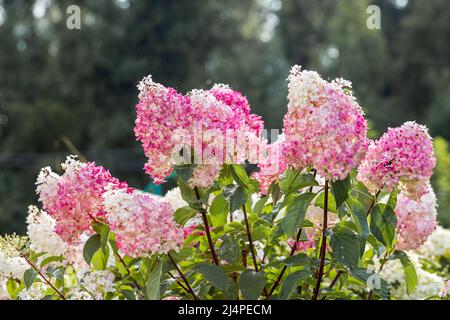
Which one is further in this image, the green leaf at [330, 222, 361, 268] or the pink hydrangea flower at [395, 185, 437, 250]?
the pink hydrangea flower at [395, 185, 437, 250]

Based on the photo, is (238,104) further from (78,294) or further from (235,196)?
(78,294)

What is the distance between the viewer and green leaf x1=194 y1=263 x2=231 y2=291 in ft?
5.41

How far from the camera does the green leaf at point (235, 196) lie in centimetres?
163

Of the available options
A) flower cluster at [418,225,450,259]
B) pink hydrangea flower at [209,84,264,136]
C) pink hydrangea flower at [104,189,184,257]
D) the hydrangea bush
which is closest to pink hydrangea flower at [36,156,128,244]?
the hydrangea bush

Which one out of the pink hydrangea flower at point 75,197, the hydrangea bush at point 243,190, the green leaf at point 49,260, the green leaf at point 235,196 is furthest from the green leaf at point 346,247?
the green leaf at point 49,260

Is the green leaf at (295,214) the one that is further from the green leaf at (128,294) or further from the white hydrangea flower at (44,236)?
the white hydrangea flower at (44,236)

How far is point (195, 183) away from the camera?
165 cm

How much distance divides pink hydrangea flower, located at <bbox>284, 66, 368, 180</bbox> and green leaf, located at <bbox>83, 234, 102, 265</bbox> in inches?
21.6

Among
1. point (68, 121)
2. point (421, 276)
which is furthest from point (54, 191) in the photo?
point (68, 121)

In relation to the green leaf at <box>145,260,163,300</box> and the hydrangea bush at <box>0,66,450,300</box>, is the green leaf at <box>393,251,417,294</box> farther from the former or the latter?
the green leaf at <box>145,260,163,300</box>

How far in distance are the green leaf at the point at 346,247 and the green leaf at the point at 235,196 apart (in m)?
0.23
